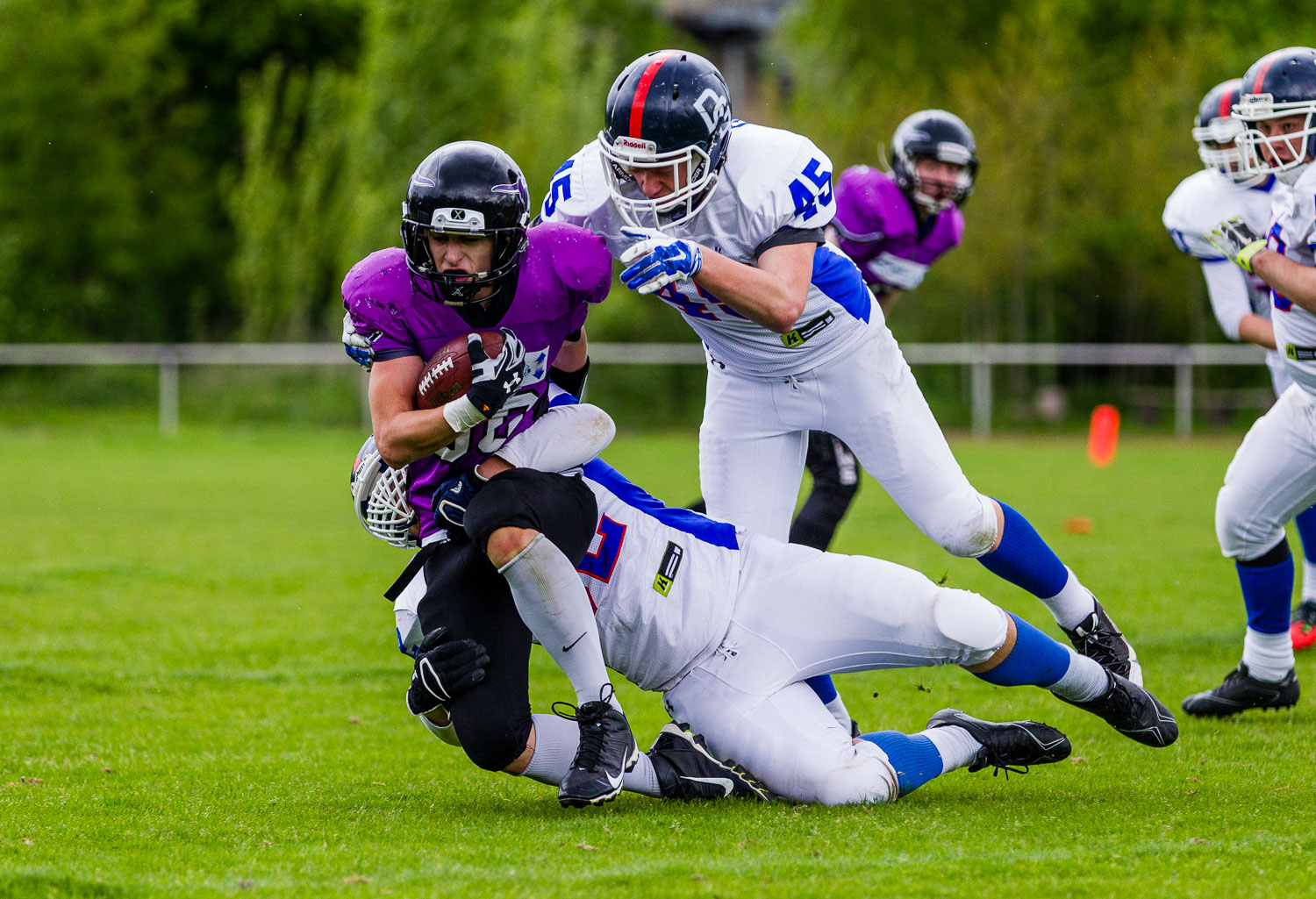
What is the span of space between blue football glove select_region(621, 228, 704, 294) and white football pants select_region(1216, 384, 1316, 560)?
2216mm

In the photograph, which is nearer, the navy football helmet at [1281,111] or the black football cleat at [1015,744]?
the black football cleat at [1015,744]

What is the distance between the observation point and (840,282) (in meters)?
4.30

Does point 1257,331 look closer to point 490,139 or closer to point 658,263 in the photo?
point 658,263

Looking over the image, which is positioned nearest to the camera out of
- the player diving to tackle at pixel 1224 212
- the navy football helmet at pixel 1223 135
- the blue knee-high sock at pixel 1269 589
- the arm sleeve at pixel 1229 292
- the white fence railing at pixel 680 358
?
the blue knee-high sock at pixel 1269 589

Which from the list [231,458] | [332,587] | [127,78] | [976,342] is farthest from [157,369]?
[332,587]

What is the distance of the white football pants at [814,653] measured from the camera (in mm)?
3514

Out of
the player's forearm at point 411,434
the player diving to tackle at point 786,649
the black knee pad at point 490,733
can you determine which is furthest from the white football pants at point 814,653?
the player's forearm at point 411,434

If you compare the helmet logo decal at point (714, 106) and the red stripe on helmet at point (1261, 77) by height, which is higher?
the red stripe on helmet at point (1261, 77)

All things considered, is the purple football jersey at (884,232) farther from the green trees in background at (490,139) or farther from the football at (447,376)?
the green trees in background at (490,139)

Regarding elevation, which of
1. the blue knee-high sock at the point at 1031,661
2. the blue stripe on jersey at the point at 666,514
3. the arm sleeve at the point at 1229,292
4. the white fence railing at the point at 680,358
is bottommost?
the white fence railing at the point at 680,358

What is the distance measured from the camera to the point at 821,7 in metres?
26.7

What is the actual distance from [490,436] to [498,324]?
0.30 meters

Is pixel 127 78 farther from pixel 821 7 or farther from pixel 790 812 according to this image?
pixel 790 812

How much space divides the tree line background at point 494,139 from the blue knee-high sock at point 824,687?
16014 mm
